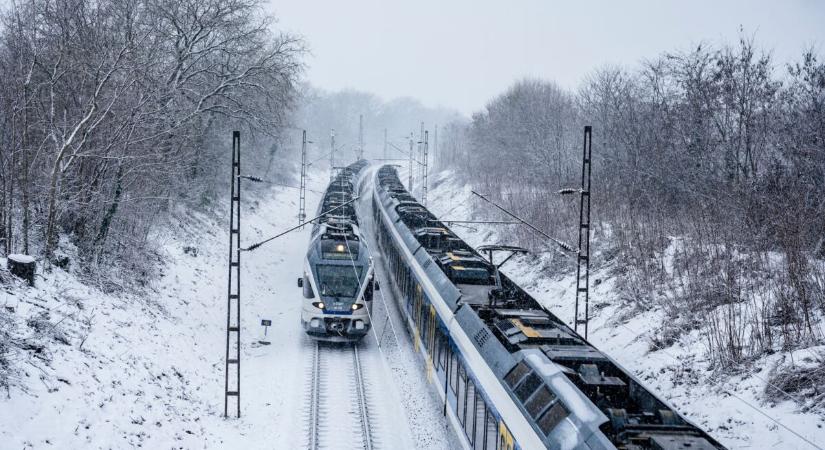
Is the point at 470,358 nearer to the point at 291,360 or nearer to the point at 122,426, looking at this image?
the point at 122,426

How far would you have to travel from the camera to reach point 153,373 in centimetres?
1402

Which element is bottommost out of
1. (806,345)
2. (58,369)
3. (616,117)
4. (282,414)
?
A: (282,414)

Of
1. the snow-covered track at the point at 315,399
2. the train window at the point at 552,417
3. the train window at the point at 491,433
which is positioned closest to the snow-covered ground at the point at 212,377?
the snow-covered track at the point at 315,399

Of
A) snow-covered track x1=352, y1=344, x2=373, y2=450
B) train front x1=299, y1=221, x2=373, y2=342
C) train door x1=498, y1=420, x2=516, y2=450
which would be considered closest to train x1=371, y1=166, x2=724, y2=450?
train door x1=498, y1=420, x2=516, y2=450

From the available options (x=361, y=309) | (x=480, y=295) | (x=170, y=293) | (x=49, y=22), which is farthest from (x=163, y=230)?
(x=480, y=295)

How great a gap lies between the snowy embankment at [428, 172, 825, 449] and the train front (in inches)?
251

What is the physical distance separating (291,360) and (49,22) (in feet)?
37.7

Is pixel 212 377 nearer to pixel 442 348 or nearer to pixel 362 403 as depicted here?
pixel 362 403

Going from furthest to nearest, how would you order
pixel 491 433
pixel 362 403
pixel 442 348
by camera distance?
pixel 362 403, pixel 442 348, pixel 491 433

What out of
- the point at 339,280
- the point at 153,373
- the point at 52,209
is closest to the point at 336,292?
the point at 339,280

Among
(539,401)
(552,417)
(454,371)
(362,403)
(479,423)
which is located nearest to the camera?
(552,417)

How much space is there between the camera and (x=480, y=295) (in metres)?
14.8

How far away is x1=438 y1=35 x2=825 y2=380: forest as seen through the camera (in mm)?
12508

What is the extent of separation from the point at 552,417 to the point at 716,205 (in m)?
13.6
